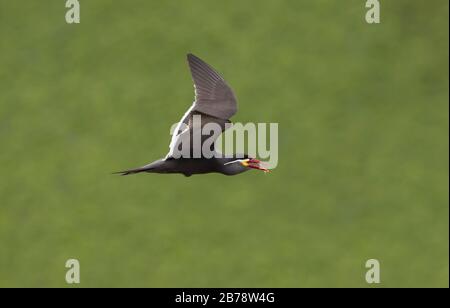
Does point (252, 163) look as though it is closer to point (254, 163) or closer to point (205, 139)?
point (254, 163)

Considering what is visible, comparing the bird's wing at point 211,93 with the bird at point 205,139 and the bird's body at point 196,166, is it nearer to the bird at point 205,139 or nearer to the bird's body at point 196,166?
the bird at point 205,139

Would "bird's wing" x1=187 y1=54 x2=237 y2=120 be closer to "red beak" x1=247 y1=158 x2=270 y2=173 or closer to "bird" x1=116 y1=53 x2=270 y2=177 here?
"bird" x1=116 y1=53 x2=270 y2=177

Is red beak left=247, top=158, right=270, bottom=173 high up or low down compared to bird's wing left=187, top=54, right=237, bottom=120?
down

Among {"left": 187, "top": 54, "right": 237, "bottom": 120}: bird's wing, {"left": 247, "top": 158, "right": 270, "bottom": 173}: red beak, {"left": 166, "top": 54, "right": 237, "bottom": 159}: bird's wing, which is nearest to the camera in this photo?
{"left": 247, "top": 158, "right": 270, "bottom": 173}: red beak

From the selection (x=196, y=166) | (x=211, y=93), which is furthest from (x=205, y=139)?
(x=211, y=93)

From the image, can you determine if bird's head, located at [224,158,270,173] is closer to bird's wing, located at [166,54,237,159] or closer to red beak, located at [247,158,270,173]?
red beak, located at [247,158,270,173]

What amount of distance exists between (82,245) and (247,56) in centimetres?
578

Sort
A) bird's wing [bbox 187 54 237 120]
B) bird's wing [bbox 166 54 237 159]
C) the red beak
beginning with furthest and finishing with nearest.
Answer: bird's wing [bbox 187 54 237 120], bird's wing [bbox 166 54 237 159], the red beak

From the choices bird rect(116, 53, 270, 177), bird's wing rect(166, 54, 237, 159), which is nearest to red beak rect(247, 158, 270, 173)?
bird rect(116, 53, 270, 177)

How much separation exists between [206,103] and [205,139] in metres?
0.48

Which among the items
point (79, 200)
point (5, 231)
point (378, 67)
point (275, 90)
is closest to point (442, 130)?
point (378, 67)

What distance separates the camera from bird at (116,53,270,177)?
31.5ft

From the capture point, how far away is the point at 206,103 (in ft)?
33.0

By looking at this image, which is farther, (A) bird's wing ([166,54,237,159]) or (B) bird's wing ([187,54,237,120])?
(B) bird's wing ([187,54,237,120])
